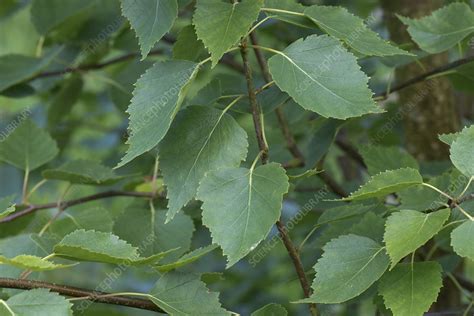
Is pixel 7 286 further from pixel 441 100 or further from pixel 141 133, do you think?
pixel 441 100

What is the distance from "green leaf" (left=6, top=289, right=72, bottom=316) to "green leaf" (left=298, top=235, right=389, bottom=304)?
27 cm

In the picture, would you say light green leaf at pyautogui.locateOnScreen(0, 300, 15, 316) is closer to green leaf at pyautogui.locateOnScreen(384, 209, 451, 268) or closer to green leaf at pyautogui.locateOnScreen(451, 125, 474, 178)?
green leaf at pyautogui.locateOnScreen(384, 209, 451, 268)

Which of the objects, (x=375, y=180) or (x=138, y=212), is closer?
(x=375, y=180)

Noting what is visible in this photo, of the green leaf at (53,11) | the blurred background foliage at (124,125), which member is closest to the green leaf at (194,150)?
the blurred background foliage at (124,125)

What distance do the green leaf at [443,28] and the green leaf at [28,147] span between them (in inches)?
25.6

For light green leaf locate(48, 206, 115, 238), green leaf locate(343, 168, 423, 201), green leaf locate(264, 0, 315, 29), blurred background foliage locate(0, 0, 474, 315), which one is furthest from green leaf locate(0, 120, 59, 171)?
green leaf locate(343, 168, 423, 201)

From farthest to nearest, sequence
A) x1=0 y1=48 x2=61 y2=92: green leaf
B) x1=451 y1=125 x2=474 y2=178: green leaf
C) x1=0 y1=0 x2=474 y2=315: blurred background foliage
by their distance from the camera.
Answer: x1=0 y1=48 x2=61 y2=92: green leaf
x1=0 y1=0 x2=474 y2=315: blurred background foliage
x1=451 y1=125 x2=474 y2=178: green leaf

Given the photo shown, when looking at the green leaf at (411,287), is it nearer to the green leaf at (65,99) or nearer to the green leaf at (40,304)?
the green leaf at (40,304)

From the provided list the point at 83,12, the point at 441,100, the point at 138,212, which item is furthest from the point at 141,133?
the point at 441,100

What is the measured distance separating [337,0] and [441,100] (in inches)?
12.8

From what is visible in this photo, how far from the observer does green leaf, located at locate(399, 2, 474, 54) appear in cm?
123

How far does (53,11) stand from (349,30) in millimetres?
764

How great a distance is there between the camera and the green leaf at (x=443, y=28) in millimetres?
1228

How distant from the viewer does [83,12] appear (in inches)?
63.4
